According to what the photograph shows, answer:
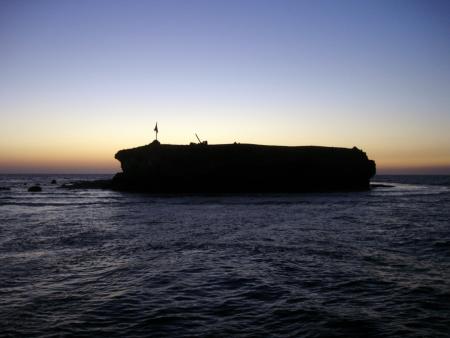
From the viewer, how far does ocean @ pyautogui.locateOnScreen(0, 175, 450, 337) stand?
23.9ft

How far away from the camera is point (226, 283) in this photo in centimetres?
1002

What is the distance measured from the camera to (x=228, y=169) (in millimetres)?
57250

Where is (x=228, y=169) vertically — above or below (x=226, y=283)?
above

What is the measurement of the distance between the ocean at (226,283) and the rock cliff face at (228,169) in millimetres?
37797

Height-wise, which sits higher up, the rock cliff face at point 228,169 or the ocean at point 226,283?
the rock cliff face at point 228,169

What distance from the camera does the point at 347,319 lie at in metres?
7.52

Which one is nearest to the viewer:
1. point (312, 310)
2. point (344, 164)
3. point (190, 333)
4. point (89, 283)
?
point (190, 333)

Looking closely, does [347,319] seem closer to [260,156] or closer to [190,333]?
[190,333]

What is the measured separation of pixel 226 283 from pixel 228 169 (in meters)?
47.3

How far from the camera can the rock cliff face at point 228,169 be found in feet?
187

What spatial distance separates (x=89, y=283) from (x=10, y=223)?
50.7 feet

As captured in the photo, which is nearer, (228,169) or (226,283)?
(226,283)

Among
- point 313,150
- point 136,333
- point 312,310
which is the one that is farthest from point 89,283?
point 313,150

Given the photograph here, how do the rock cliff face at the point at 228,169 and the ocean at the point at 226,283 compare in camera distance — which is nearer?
the ocean at the point at 226,283
